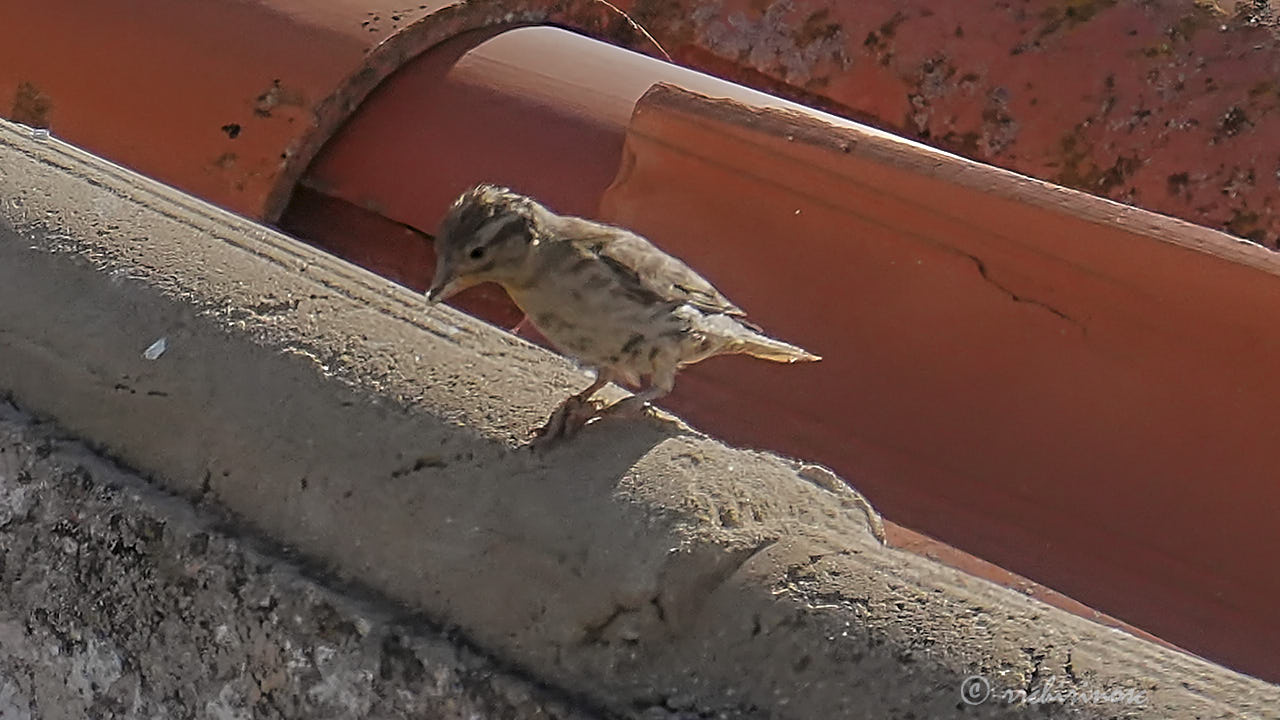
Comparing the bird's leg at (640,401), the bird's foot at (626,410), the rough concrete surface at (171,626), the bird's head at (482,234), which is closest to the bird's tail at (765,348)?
the bird's leg at (640,401)

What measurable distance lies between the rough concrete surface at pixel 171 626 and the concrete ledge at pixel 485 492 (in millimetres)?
40

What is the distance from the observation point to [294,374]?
158 centimetres

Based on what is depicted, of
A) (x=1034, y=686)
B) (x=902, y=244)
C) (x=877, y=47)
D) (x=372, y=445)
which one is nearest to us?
(x=1034, y=686)

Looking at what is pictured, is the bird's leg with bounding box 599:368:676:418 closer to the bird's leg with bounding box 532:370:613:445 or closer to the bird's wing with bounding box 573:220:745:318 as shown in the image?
the bird's leg with bounding box 532:370:613:445

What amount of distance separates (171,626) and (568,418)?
50cm

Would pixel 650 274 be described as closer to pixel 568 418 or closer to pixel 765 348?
pixel 765 348

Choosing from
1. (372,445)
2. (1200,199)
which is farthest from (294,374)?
(1200,199)

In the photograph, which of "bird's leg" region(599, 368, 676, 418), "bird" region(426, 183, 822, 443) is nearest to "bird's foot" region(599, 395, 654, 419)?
"bird's leg" region(599, 368, 676, 418)

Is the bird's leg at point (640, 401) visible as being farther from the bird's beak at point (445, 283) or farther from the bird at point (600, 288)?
the bird's beak at point (445, 283)

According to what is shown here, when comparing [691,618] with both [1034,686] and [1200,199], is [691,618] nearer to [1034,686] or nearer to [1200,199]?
[1034,686]

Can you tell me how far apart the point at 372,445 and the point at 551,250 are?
98 centimetres

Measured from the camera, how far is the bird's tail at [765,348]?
2.39m

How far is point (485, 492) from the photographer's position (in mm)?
1439

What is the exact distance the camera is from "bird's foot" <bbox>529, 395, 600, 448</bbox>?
59.9 inches
